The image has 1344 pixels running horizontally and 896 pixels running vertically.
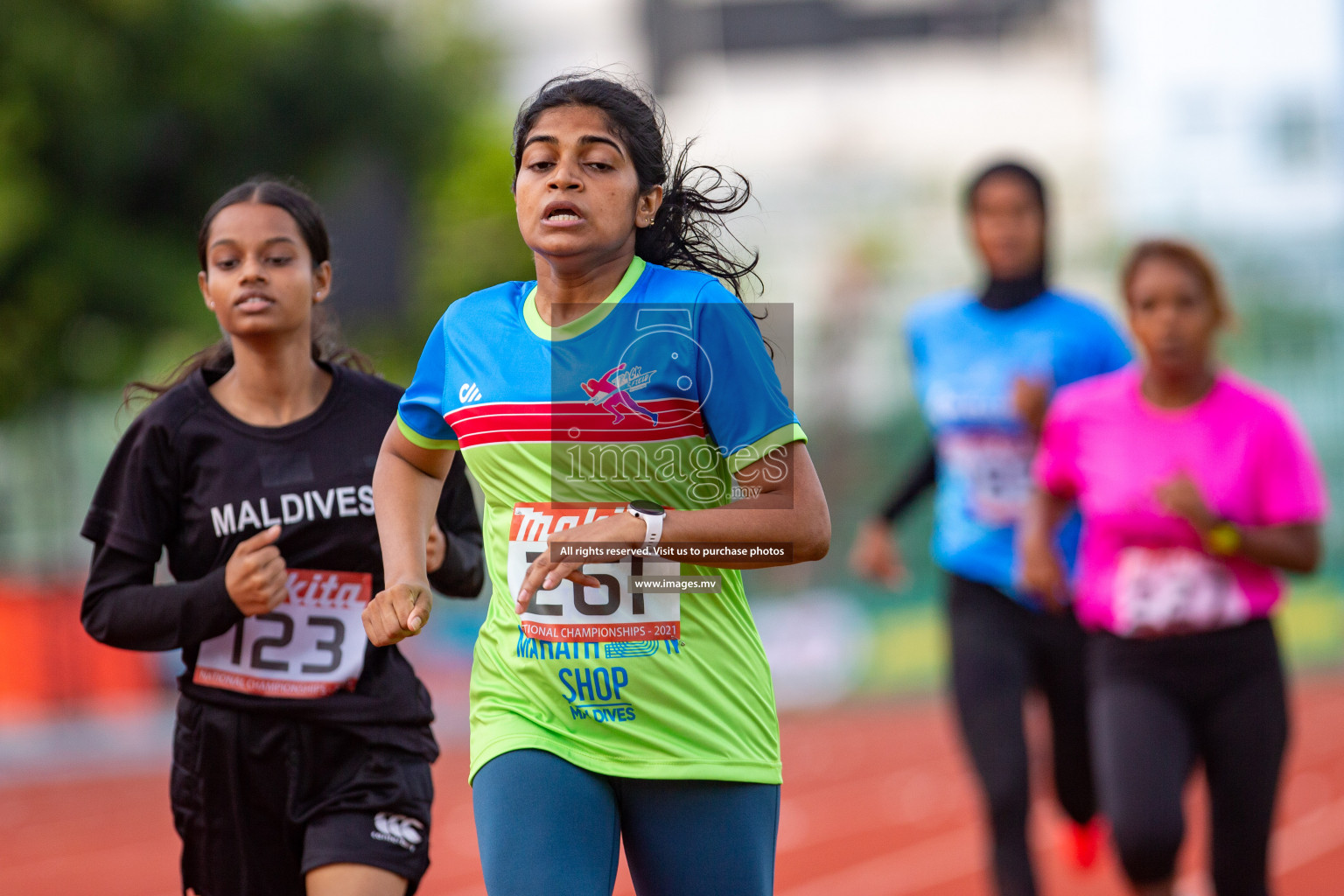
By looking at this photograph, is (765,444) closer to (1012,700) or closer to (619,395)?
(619,395)

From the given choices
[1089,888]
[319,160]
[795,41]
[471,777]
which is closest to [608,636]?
[471,777]

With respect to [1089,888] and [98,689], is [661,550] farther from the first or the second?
[98,689]

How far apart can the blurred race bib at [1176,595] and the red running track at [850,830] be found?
230cm

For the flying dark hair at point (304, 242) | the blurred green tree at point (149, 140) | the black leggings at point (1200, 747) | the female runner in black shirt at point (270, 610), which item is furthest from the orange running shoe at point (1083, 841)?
the blurred green tree at point (149, 140)

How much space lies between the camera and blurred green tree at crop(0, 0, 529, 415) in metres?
15.3

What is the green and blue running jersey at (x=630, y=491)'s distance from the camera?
2785 mm

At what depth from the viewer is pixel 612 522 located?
268cm

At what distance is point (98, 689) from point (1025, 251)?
42.0 feet

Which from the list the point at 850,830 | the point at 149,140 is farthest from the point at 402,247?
the point at 850,830

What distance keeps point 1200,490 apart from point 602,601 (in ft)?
7.77

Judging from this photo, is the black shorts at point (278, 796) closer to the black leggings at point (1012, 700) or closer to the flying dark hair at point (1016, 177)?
the black leggings at point (1012, 700)

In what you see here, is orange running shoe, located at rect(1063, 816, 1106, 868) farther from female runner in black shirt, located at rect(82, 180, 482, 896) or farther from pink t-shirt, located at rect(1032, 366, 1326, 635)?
female runner in black shirt, located at rect(82, 180, 482, 896)

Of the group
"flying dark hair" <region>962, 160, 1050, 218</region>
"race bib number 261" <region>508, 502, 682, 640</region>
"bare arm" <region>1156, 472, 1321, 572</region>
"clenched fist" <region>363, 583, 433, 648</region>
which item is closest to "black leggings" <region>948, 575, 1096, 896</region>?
"bare arm" <region>1156, 472, 1321, 572</region>

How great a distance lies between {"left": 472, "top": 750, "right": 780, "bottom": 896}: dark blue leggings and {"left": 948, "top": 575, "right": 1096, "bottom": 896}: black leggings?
2518mm
